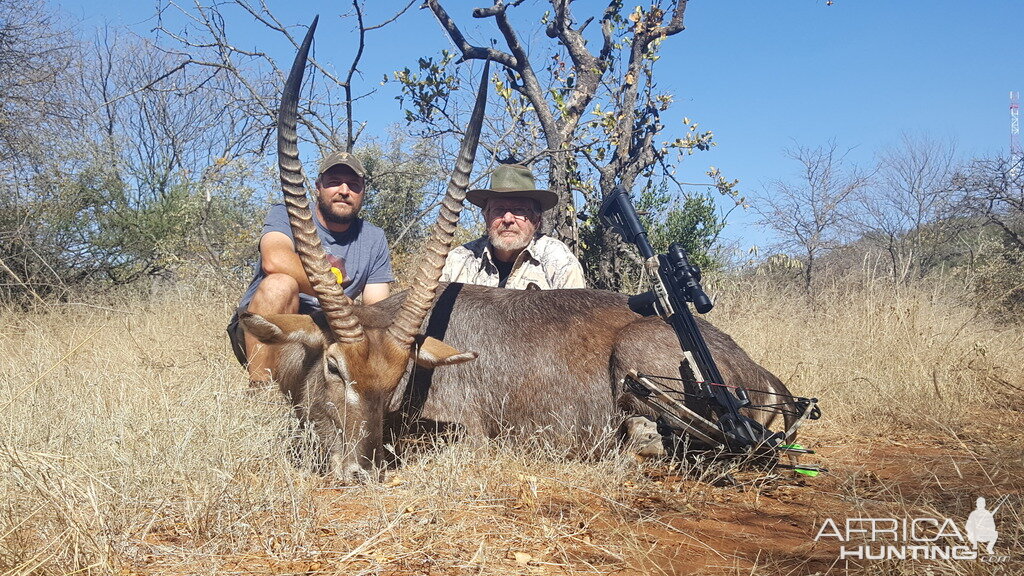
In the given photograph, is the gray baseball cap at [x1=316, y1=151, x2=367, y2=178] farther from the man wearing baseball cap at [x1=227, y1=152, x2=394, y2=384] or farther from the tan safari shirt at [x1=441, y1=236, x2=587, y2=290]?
the tan safari shirt at [x1=441, y1=236, x2=587, y2=290]

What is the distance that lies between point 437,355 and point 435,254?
63 centimetres

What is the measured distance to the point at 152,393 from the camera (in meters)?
4.55

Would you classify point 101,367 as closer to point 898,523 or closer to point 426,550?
point 426,550

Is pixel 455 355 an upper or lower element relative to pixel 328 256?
lower

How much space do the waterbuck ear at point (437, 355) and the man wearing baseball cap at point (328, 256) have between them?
131 cm

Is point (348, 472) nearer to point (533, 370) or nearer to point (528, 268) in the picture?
point (533, 370)

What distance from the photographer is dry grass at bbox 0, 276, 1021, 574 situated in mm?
2520

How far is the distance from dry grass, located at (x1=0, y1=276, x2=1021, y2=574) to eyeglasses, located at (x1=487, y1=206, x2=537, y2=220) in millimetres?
2493

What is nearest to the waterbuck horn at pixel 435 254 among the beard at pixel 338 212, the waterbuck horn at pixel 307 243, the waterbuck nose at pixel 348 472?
the waterbuck horn at pixel 307 243

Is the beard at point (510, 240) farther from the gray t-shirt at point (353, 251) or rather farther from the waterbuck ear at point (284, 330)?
the waterbuck ear at point (284, 330)

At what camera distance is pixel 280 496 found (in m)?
3.06

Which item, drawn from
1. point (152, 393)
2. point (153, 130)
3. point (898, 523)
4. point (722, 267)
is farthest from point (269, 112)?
point (153, 130)

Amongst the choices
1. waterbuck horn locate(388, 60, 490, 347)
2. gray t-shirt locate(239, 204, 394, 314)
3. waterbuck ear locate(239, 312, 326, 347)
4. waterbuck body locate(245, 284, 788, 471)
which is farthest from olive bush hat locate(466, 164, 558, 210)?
waterbuck ear locate(239, 312, 326, 347)

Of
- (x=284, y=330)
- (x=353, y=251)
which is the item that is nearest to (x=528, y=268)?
(x=353, y=251)
